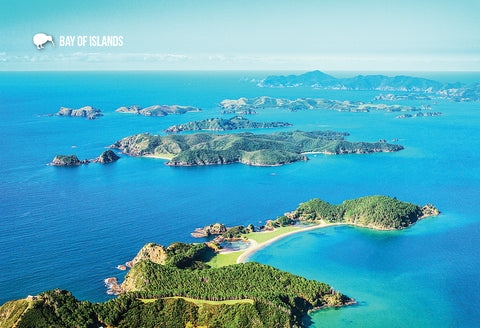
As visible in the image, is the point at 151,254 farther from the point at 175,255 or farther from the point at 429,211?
the point at 429,211

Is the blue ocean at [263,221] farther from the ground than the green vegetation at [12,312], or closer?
closer

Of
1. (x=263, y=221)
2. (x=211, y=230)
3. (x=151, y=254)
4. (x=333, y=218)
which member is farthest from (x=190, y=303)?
(x=333, y=218)

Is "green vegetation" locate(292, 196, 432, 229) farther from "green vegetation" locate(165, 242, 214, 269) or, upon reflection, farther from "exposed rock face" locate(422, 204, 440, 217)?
"green vegetation" locate(165, 242, 214, 269)

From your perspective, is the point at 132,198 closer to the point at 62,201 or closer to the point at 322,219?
the point at 62,201

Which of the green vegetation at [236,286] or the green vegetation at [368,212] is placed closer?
the green vegetation at [236,286]

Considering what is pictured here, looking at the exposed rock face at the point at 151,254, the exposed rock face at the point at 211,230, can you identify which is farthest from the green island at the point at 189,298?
the exposed rock face at the point at 211,230

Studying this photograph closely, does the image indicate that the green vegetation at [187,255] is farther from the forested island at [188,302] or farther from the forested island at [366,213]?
the forested island at [366,213]

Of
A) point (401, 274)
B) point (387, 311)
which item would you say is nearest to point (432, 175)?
point (401, 274)

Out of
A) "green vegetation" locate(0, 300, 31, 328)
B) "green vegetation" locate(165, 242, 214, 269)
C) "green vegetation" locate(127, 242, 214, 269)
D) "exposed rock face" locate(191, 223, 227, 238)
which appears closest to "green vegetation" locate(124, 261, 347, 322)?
"green vegetation" locate(165, 242, 214, 269)
